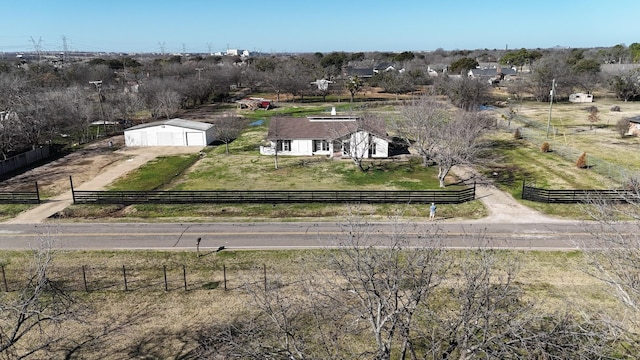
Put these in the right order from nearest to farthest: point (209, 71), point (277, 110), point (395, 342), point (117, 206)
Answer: point (395, 342)
point (117, 206)
point (277, 110)
point (209, 71)

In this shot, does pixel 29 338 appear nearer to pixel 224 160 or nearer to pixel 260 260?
pixel 260 260

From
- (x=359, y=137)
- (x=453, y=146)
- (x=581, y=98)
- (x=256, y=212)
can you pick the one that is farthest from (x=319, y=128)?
(x=581, y=98)

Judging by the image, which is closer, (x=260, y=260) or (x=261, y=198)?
(x=260, y=260)

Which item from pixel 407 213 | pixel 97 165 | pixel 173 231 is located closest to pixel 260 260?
pixel 173 231

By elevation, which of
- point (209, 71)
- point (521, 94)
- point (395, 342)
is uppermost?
point (209, 71)

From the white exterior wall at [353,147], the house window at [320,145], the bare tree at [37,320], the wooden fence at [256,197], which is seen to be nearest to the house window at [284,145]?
the white exterior wall at [353,147]

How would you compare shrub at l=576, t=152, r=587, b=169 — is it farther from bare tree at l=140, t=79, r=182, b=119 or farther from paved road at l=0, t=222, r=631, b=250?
bare tree at l=140, t=79, r=182, b=119
